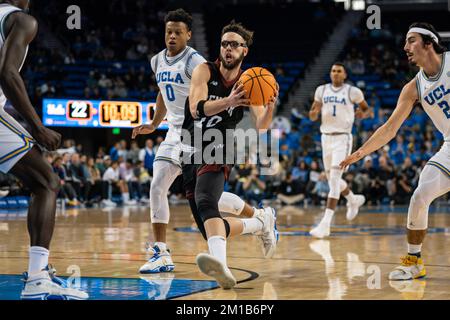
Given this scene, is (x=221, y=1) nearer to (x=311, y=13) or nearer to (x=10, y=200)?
(x=311, y=13)

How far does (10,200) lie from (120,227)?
250 inches

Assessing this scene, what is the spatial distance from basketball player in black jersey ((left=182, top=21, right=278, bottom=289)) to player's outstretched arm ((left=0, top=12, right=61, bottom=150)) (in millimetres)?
1365

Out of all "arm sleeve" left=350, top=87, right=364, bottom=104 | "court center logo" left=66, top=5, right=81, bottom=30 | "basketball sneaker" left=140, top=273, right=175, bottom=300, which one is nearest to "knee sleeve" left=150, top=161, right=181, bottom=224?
"basketball sneaker" left=140, top=273, right=175, bottom=300

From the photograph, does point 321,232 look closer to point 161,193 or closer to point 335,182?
point 335,182

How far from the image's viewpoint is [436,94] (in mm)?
6227

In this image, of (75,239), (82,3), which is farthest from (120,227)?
(82,3)

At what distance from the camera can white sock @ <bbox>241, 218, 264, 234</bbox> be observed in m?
6.39

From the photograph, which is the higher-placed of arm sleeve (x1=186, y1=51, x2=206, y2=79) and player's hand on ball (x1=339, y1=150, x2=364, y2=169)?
arm sleeve (x1=186, y1=51, x2=206, y2=79)

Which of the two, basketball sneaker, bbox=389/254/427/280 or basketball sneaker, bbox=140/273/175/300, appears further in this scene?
basketball sneaker, bbox=389/254/427/280

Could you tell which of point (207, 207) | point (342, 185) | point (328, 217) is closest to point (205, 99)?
point (207, 207)

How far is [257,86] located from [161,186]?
178 cm

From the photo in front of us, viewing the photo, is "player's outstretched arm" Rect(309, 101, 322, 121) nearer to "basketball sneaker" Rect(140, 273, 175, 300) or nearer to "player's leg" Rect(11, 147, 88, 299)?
"basketball sneaker" Rect(140, 273, 175, 300)

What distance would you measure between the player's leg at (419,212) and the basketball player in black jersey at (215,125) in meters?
1.39
